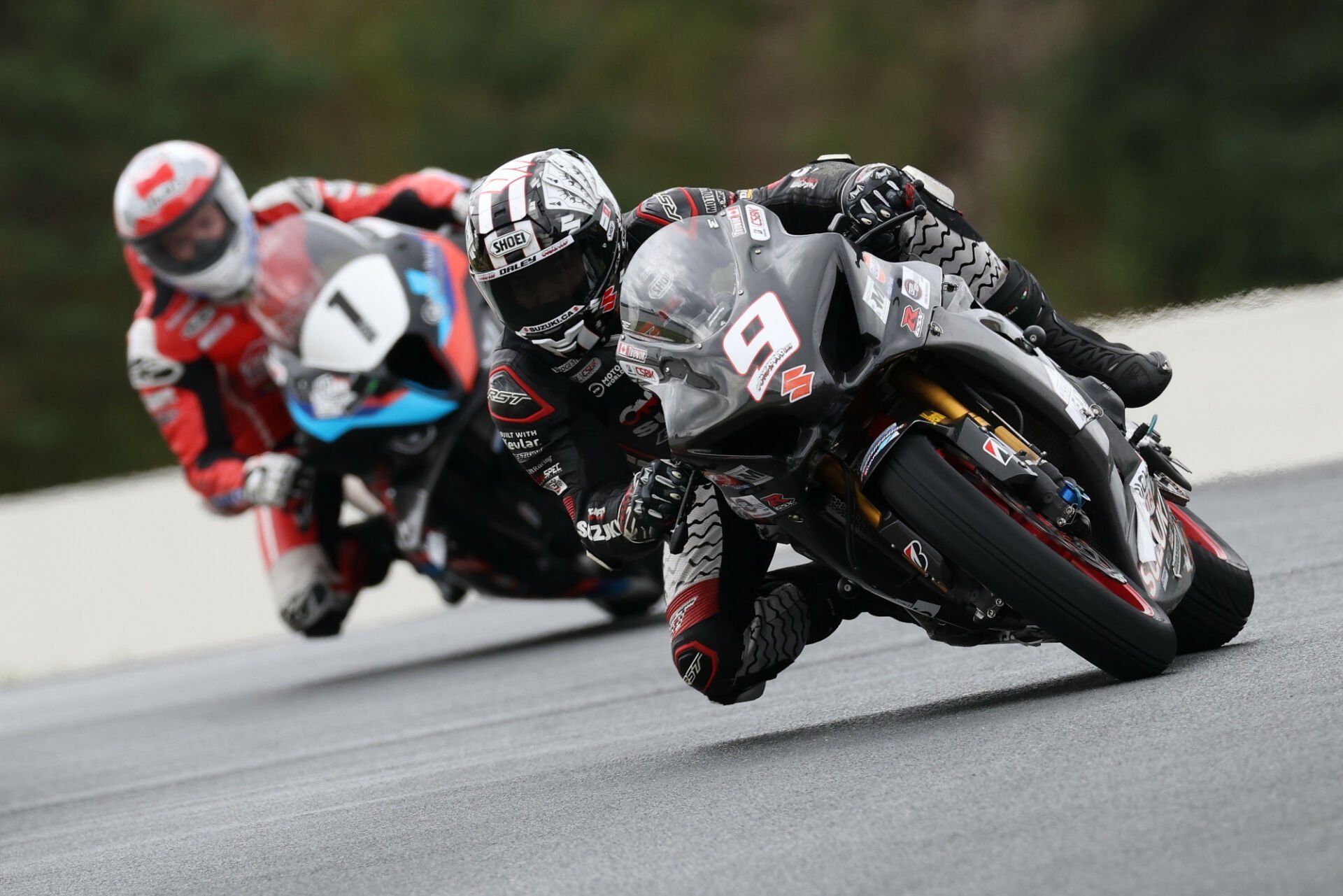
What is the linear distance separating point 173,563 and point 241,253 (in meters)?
4.06

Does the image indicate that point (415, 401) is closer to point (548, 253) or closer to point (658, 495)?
point (548, 253)

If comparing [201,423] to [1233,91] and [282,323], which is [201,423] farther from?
[1233,91]

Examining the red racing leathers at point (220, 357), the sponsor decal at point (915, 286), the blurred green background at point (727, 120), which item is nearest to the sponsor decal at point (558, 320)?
the sponsor decal at point (915, 286)

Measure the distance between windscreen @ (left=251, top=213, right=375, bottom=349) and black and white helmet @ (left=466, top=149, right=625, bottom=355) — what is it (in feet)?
13.2

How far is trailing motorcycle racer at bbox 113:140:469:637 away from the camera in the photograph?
30.8ft

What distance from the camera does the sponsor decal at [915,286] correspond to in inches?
172

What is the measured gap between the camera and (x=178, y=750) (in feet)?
26.2

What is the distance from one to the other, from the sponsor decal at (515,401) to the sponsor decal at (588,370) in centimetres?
13

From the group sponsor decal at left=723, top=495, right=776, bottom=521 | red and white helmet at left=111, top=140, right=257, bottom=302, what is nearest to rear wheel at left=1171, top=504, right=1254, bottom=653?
sponsor decal at left=723, top=495, right=776, bottom=521

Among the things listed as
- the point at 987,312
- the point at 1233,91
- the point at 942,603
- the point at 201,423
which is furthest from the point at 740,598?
the point at 1233,91

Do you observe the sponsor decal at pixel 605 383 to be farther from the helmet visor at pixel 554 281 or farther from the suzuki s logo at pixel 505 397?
the helmet visor at pixel 554 281

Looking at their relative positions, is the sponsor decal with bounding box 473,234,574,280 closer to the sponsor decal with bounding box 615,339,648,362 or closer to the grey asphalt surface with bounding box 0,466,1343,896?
the sponsor decal with bounding box 615,339,648,362

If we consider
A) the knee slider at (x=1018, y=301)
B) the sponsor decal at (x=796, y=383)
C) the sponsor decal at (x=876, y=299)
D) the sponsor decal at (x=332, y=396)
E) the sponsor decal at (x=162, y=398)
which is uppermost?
the sponsor decal at (x=876, y=299)

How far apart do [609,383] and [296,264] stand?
13.3 ft
